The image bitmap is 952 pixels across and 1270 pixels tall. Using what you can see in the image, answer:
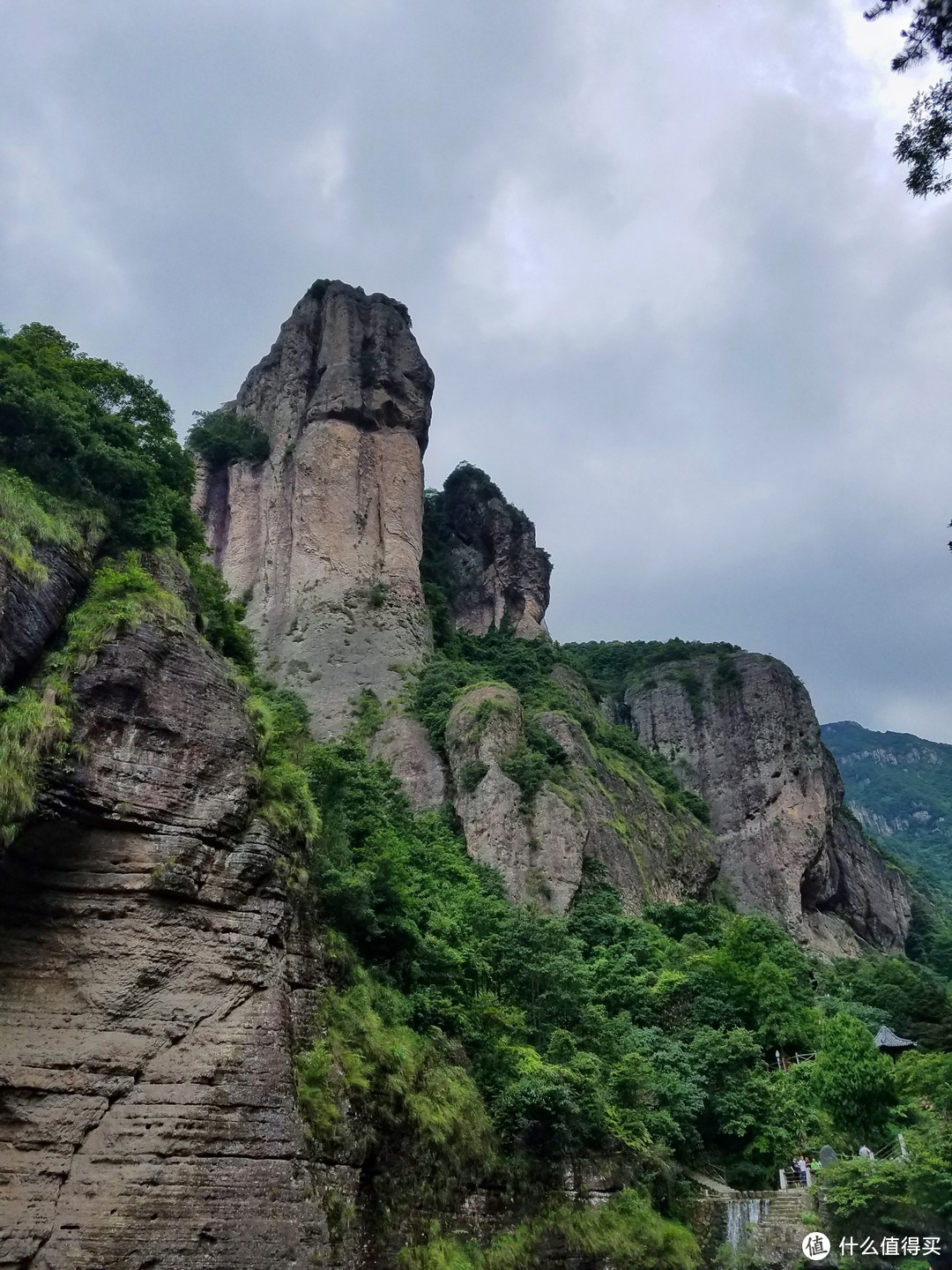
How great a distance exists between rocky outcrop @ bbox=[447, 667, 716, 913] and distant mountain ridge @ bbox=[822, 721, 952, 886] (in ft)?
247

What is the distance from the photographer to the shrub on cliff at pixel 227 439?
50.5m

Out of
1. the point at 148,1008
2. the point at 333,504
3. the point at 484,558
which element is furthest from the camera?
the point at 484,558

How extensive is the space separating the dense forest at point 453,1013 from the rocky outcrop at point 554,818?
3195 mm

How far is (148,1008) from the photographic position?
511 inches

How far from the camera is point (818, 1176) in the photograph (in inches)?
774

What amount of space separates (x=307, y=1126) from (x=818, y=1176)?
40.6ft

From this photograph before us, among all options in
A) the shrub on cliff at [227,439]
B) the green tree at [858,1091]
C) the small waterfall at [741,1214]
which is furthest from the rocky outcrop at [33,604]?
the shrub on cliff at [227,439]

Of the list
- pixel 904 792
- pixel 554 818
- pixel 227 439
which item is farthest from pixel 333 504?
pixel 904 792

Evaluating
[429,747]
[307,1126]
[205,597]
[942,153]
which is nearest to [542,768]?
[429,747]

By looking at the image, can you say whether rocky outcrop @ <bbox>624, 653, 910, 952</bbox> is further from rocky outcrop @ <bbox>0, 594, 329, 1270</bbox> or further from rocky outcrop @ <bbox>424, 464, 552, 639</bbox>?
rocky outcrop @ <bbox>0, 594, 329, 1270</bbox>

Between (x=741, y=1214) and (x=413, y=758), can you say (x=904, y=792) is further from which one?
(x=741, y=1214)

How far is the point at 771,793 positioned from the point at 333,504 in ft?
101

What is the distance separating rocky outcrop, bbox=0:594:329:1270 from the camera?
37.7 ft

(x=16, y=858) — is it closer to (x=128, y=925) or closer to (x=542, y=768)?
(x=128, y=925)
